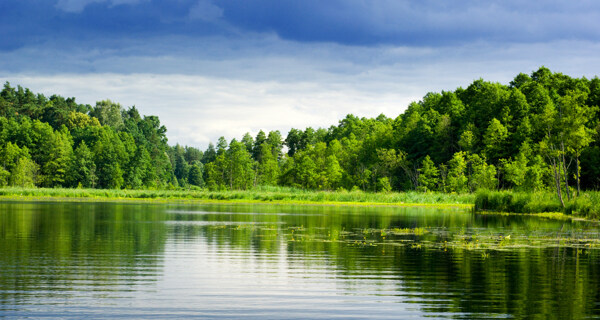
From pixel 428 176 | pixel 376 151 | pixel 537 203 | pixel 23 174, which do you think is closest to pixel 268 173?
pixel 376 151

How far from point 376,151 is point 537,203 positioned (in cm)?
6560

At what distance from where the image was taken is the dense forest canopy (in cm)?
9025

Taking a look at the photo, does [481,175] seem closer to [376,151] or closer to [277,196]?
[277,196]

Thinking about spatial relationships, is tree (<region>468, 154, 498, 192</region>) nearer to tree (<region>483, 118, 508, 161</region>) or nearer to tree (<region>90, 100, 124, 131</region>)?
tree (<region>483, 118, 508, 161</region>)

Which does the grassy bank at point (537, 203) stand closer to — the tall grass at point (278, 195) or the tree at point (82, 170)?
the tall grass at point (278, 195)

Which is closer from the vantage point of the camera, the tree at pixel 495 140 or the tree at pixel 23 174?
the tree at pixel 495 140

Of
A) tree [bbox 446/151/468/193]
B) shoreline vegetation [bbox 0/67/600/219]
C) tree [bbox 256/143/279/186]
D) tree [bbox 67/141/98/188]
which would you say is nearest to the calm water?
shoreline vegetation [bbox 0/67/600/219]

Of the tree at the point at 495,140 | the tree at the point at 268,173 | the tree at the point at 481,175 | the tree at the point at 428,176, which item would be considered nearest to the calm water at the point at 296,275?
the tree at the point at 481,175

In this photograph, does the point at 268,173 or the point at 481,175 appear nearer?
the point at 481,175

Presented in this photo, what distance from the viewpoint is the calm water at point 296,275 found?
47.3 ft

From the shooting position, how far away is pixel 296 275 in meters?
19.5

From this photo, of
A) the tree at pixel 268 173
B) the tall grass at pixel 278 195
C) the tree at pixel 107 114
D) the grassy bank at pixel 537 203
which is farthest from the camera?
the tree at pixel 107 114

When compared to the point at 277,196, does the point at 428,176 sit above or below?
above

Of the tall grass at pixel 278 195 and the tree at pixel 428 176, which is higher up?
the tree at pixel 428 176
